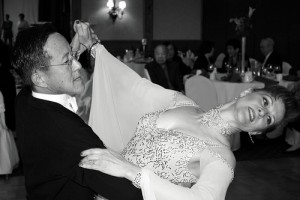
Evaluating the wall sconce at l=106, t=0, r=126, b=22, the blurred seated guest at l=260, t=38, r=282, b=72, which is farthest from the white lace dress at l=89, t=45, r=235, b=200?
the wall sconce at l=106, t=0, r=126, b=22

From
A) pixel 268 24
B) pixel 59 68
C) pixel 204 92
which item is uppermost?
pixel 268 24

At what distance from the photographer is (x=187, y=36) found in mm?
12922

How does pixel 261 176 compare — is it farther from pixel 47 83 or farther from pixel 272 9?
pixel 272 9

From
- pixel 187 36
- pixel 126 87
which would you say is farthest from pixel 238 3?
pixel 126 87

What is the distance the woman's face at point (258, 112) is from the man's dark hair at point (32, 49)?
92 cm

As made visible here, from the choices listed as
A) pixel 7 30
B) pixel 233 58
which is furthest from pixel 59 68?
pixel 7 30

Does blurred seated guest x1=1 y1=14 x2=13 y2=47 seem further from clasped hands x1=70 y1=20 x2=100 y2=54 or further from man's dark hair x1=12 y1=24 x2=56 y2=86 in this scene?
man's dark hair x1=12 y1=24 x2=56 y2=86

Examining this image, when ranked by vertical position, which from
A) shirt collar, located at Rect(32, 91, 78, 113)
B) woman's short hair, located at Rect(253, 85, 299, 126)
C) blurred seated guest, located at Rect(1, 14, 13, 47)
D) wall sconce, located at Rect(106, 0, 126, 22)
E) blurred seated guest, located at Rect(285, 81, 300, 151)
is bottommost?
blurred seated guest, located at Rect(285, 81, 300, 151)

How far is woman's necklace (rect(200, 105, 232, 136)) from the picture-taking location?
1876mm

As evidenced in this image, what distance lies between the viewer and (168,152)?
5.58ft

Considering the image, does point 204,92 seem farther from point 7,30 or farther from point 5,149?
point 7,30

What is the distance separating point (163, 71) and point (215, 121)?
4.01 m

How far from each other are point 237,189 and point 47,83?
2968mm

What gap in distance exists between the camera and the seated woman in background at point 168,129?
1.31 metres
